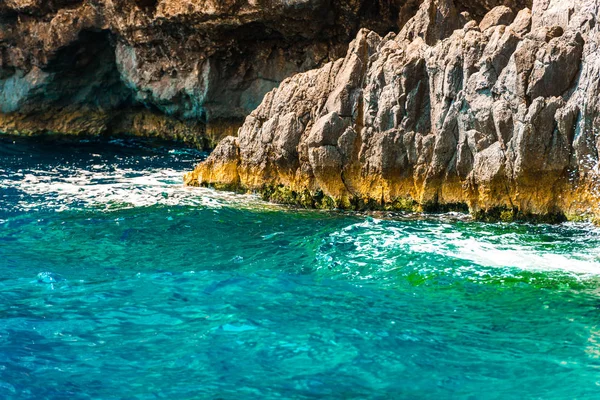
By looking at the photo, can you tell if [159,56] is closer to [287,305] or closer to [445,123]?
[445,123]

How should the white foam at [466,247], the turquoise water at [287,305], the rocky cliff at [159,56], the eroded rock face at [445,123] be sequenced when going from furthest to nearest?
the rocky cliff at [159,56], the eroded rock face at [445,123], the white foam at [466,247], the turquoise water at [287,305]

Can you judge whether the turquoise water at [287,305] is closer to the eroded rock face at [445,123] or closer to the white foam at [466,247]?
the white foam at [466,247]

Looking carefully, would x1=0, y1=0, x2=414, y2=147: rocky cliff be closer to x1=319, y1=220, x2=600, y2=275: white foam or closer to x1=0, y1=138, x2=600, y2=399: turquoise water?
x1=0, y1=138, x2=600, y2=399: turquoise water

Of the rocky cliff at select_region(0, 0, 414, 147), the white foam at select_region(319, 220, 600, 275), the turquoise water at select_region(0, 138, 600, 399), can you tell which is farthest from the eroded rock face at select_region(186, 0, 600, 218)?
the rocky cliff at select_region(0, 0, 414, 147)

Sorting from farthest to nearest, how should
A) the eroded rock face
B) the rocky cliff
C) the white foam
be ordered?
the rocky cliff
the eroded rock face
the white foam

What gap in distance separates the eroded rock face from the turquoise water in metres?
0.88

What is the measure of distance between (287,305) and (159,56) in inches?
888

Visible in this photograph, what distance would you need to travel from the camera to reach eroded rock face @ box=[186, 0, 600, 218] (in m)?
15.4

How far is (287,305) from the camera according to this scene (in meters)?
11.8

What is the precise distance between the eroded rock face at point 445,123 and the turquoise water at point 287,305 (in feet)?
2.88

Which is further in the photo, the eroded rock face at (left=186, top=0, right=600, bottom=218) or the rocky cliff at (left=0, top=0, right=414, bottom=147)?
the rocky cliff at (left=0, top=0, right=414, bottom=147)

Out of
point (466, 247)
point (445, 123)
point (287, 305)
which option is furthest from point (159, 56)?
point (287, 305)

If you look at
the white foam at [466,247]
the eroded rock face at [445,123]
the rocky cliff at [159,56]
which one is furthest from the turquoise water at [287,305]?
the rocky cliff at [159,56]

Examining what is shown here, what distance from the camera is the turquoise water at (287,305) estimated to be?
9234mm
